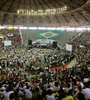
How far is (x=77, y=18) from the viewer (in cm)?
1544

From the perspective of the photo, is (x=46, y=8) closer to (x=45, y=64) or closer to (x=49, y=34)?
(x=45, y=64)

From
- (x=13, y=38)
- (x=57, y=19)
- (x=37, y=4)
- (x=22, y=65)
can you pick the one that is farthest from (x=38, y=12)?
(x=13, y=38)

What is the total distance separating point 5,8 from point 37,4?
347 centimetres

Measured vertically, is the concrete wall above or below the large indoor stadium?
below

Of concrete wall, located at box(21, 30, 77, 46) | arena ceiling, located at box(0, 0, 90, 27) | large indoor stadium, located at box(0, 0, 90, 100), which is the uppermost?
arena ceiling, located at box(0, 0, 90, 27)

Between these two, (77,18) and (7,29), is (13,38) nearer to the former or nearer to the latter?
(7,29)

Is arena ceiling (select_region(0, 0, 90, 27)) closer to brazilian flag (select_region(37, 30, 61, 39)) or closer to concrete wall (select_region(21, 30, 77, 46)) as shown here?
concrete wall (select_region(21, 30, 77, 46))

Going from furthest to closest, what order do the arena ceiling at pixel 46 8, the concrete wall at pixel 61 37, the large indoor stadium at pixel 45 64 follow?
the concrete wall at pixel 61 37
the arena ceiling at pixel 46 8
the large indoor stadium at pixel 45 64

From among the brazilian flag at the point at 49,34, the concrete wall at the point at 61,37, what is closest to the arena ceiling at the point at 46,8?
the concrete wall at the point at 61,37

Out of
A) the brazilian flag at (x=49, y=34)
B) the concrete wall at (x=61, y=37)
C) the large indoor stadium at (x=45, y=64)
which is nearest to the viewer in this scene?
the large indoor stadium at (x=45, y=64)

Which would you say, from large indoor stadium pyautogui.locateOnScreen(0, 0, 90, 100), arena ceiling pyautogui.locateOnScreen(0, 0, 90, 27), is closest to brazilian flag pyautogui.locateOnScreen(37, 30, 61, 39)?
large indoor stadium pyautogui.locateOnScreen(0, 0, 90, 100)

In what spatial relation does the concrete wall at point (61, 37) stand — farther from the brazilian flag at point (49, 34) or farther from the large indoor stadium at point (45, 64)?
the large indoor stadium at point (45, 64)

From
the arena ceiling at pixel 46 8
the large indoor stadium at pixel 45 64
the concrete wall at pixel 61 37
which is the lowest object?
the concrete wall at pixel 61 37

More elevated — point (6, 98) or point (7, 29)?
point (6, 98)
